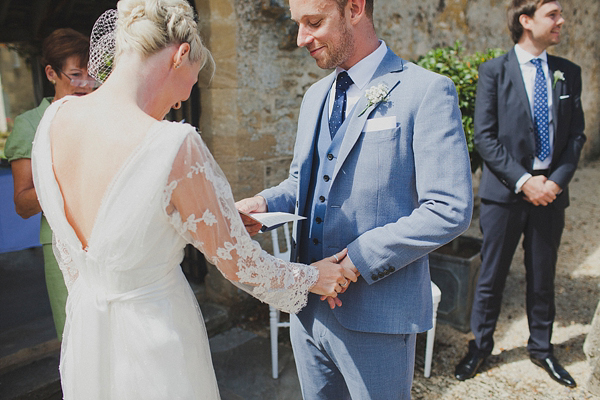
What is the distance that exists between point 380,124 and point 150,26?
817mm

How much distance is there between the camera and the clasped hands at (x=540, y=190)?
119 inches

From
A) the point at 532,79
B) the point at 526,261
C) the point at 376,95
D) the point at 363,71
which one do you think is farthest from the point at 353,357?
the point at 532,79

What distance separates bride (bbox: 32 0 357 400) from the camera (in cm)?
129

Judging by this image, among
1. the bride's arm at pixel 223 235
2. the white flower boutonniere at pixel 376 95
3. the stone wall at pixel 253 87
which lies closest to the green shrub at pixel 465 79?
the stone wall at pixel 253 87

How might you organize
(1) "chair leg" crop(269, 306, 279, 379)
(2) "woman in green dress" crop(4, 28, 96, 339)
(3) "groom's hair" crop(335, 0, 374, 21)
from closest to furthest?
(3) "groom's hair" crop(335, 0, 374, 21), (2) "woman in green dress" crop(4, 28, 96, 339), (1) "chair leg" crop(269, 306, 279, 379)

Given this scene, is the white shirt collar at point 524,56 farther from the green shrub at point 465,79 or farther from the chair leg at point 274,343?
the chair leg at point 274,343

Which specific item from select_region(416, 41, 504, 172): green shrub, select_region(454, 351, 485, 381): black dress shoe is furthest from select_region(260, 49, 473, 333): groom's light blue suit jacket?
select_region(416, 41, 504, 172): green shrub

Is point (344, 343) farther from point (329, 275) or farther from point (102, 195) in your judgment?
point (102, 195)

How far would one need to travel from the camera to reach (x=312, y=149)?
184cm

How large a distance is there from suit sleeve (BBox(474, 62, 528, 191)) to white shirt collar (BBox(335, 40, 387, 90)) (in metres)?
1.73

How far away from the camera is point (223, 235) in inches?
54.1

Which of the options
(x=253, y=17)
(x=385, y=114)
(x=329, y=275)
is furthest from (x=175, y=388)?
(x=253, y=17)

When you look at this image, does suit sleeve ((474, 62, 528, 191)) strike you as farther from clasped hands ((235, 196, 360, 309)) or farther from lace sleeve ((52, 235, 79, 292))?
lace sleeve ((52, 235, 79, 292))

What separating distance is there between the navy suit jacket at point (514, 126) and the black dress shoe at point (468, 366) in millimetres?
1143
